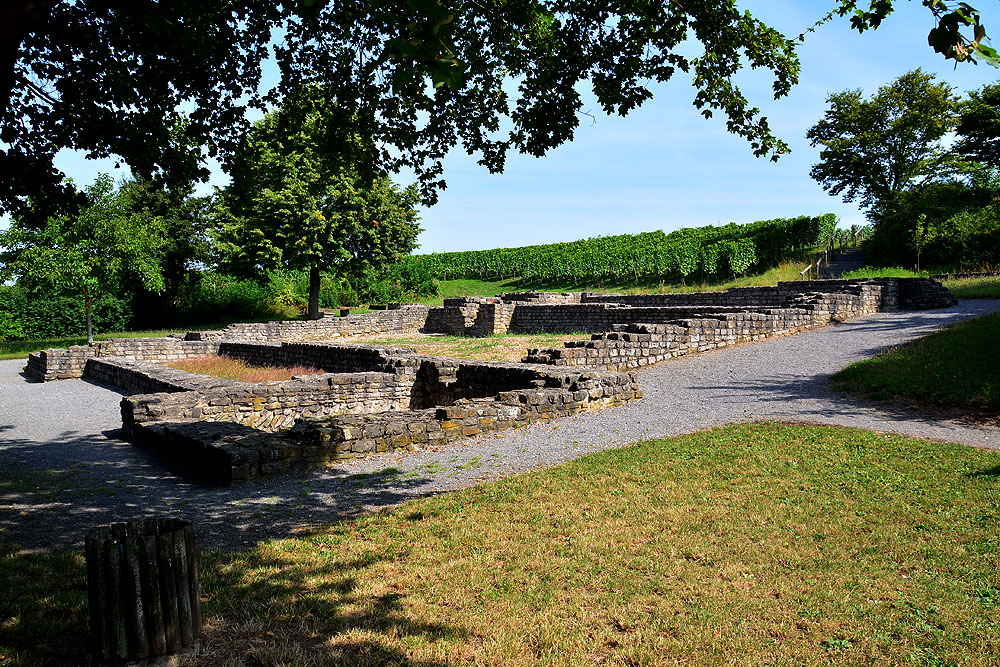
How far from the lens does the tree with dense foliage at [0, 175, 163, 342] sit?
25547mm

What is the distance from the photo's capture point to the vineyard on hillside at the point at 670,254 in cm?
4206

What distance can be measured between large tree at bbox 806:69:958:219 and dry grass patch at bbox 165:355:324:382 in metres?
46.0

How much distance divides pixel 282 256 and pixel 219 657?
109ft

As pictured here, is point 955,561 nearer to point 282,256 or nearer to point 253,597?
point 253,597

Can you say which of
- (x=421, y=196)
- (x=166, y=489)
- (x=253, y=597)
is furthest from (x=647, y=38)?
(x=166, y=489)

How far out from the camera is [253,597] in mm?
4008

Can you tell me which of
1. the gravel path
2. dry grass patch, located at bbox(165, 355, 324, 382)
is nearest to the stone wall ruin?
the gravel path

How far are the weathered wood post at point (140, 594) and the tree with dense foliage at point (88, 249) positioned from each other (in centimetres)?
2641

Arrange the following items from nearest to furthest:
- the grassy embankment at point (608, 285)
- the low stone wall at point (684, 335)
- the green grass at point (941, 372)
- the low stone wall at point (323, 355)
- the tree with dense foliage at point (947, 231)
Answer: the green grass at point (941, 372) → the low stone wall at point (684, 335) → the low stone wall at point (323, 355) → the tree with dense foliage at point (947, 231) → the grassy embankment at point (608, 285)

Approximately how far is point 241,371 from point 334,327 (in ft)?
42.5

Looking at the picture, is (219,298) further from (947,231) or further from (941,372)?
(947,231)

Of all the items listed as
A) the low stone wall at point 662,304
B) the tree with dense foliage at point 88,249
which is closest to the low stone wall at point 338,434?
the low stone wall at point 662,304

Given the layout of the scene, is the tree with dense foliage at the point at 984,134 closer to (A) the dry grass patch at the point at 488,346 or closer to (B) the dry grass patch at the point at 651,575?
(A) the dry grass patch at the point at 488,346

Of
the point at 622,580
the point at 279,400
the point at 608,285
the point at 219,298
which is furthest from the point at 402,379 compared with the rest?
the point at 608,285
